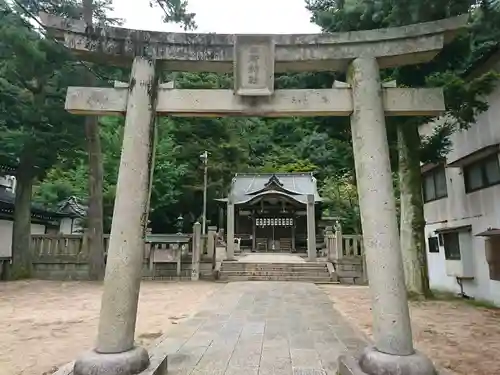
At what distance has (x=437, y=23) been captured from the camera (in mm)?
4301

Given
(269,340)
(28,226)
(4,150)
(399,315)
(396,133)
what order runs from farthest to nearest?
1. (28,226)
2. (4,150)
3. (396,133)
4. (269,340)
5. (399,315)

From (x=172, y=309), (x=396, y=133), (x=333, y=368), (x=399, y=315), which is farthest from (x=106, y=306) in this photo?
(x=396, y=133)

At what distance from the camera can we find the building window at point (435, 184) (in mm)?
12821

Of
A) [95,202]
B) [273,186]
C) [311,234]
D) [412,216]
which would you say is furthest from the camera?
[273,186]

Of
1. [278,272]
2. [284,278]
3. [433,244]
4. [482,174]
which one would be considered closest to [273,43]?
[482,174]

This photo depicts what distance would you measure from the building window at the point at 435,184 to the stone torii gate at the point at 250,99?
963 cm

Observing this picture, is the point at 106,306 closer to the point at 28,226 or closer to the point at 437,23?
the point at 437,23

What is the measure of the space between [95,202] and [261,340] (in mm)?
11513

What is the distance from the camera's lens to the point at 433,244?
13.4 metres

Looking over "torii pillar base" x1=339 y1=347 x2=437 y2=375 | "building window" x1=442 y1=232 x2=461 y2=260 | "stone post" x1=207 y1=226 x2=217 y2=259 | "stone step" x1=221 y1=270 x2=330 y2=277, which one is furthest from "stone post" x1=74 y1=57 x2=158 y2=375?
"stone step" x1=221 y1=270 x2=330 y2=277

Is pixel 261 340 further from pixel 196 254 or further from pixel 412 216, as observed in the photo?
pixel 196 254

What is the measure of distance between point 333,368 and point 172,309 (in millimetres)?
5144

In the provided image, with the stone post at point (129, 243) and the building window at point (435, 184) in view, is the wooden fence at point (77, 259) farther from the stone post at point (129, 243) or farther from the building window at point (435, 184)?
the stone post at point (129, 243)

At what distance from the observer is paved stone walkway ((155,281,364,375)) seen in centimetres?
436
